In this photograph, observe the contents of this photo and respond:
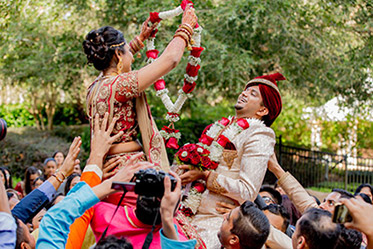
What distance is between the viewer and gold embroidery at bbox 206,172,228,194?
3.38 metres

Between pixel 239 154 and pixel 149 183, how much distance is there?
141 cm

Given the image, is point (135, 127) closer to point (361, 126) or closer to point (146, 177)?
point (146, 177)

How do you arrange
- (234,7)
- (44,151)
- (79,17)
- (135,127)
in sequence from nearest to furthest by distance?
(135,127)
(234,7)
(79,17)
(44,151)

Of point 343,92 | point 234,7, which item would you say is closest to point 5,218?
point 234,7

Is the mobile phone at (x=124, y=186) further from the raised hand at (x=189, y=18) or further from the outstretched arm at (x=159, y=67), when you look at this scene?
the raised hand at (x=189, y=18)

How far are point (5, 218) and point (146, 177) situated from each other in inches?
29.2

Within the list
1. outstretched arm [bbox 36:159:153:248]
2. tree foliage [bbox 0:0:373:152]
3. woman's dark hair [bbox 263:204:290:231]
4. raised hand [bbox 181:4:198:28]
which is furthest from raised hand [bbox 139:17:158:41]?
tree foliage [bbox 0:0:373:152]

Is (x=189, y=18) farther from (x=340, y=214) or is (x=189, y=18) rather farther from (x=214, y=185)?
(x=340, y=214)

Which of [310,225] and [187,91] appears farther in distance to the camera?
[187,91]

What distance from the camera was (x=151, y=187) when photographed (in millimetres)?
2285

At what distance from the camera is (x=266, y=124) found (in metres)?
3.85

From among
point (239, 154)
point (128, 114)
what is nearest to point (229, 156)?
point (239, 154)

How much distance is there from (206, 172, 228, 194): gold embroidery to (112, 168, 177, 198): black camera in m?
1.13

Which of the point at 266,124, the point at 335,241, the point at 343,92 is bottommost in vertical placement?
the point at 343,92
